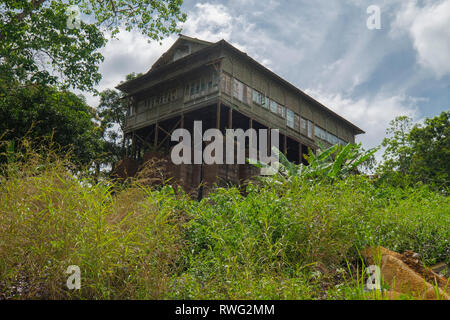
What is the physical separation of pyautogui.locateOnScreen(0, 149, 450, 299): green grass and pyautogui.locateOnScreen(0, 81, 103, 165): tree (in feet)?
31.1

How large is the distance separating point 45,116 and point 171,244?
1188 centimetres

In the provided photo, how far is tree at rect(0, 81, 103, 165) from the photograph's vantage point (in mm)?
13711

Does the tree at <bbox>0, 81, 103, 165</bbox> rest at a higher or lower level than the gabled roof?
lower

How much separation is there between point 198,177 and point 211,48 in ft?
19.1

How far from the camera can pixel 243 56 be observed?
1741cm

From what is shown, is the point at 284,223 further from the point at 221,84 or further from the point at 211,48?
the point at 211,48

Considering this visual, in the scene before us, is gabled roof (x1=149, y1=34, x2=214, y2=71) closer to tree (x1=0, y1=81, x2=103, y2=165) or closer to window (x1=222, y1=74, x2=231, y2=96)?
window (x1=222, y1=74, x2=231, y2=96)

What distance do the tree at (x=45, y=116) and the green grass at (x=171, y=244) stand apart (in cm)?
947

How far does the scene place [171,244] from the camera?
454 centimetres

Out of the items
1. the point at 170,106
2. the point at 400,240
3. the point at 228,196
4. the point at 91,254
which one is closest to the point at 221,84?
the point at 170,106

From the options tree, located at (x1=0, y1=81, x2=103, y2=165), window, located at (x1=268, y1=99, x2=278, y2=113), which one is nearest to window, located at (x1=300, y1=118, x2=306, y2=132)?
window, located at (x1=268, y1=99, x2=278, y2=113)

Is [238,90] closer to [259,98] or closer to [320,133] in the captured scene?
[259,98]

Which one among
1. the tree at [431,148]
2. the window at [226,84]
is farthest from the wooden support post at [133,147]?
the tree at [431,148]
